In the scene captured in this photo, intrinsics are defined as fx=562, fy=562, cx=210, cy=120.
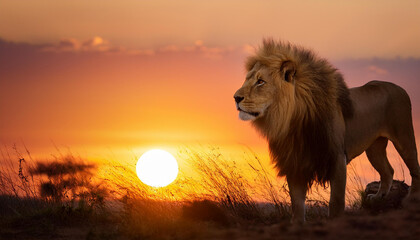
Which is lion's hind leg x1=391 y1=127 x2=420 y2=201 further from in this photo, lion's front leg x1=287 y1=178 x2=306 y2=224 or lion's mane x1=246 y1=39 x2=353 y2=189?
lion's front leg x1=287 y1=178 x2=306 y2=224

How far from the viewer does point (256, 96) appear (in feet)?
18.4

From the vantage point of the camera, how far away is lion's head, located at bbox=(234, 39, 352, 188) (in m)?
5.65

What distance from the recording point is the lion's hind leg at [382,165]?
25.5 feet

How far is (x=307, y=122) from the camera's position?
586 cm

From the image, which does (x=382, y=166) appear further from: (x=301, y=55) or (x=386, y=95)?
(x=301, y=55)

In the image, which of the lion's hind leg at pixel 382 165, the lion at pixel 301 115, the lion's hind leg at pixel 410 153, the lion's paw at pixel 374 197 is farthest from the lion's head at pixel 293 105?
the lion's hind leg at pixel 382 165

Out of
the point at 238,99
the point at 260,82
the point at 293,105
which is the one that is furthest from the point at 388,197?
the point at 238,99

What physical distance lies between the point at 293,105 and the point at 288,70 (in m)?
0.37

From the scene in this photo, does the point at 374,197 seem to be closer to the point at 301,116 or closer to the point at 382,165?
the point at 382,165

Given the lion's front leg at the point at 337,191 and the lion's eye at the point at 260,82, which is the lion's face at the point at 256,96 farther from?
the lion's front leg at the point at 337,191

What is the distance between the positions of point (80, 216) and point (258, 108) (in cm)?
331

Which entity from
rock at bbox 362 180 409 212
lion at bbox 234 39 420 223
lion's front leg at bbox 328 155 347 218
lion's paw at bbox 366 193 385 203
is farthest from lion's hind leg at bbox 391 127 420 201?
lion's front leg at bbox 328 155 347 218

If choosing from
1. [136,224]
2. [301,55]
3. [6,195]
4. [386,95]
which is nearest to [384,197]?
[386,95]

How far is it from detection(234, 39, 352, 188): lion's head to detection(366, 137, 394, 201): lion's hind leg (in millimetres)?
1979
